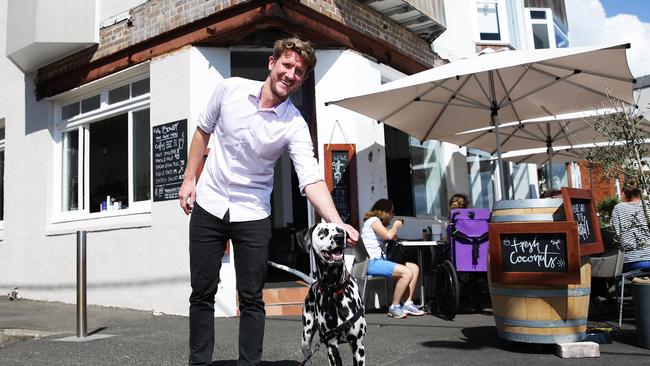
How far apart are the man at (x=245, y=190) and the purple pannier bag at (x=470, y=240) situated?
12.5 ft

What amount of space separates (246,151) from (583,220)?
2944 mm

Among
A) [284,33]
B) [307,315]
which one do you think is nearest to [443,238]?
[284,33]

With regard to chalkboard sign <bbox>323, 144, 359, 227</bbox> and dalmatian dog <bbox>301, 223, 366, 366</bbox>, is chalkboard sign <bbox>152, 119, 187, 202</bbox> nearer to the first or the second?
chalkboard sign <bbox>323, 144, 359, 227</bbox>

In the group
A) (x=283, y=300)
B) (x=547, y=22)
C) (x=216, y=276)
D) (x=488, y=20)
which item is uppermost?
(x=547, y=22)

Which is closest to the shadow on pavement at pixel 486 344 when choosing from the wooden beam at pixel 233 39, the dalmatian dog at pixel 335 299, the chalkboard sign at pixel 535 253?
the chalkboard sign at pixel 535 253

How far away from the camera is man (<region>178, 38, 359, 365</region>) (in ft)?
10.1

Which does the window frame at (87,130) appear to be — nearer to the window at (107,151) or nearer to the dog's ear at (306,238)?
the window at (107,151)

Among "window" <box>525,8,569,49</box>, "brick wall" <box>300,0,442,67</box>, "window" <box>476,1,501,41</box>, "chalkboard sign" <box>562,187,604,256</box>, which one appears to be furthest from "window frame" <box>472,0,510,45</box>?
"chalkboard sign" <box>562,187,604,256</box>

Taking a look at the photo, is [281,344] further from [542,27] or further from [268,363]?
[542,27]

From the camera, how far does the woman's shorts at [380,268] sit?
22.3 ft

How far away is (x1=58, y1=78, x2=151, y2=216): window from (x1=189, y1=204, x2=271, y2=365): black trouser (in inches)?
205

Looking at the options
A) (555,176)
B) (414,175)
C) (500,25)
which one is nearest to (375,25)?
(414,175)

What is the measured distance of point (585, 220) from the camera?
4.61 metres

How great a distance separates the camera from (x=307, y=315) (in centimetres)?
308
